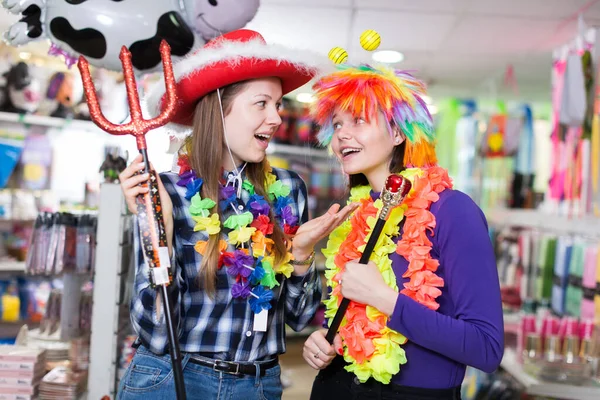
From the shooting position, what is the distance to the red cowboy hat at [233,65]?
165 centimetres

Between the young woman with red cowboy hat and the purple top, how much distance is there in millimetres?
296

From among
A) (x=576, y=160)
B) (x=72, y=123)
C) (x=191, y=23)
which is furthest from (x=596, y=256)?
(x=72, y=123)

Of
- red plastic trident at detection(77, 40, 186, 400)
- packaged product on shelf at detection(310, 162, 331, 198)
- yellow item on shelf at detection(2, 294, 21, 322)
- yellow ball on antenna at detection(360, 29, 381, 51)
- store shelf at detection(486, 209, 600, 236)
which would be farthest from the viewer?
packaged product on shelf at detection(310, 162, 331, 198)

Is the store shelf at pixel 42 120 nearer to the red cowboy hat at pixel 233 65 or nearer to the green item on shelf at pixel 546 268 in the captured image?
the red cowboy hat at pixel 233 65

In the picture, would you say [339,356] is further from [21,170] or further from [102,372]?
[21,170]

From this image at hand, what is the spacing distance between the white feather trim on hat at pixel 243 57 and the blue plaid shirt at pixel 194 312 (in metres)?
0.29

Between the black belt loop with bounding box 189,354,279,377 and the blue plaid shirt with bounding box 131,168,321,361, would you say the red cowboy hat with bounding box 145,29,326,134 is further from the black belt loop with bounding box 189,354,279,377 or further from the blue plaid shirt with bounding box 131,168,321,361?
the black belt loop with bounding box 189,354,279,377

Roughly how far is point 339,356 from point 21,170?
3274 mm

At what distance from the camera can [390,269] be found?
5.22 ft

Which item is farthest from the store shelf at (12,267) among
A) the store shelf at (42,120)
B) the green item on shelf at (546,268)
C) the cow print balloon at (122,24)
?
the green item on shelf at (546,268)

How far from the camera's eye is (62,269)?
273 centimetres

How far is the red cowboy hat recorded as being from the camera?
165cm

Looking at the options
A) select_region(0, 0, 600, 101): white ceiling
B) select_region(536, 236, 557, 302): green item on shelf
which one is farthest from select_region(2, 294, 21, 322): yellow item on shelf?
select_region(536, 236, 557, 302): green item on shelf

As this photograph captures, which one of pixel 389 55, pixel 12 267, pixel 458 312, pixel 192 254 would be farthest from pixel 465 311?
pixel 389 55
